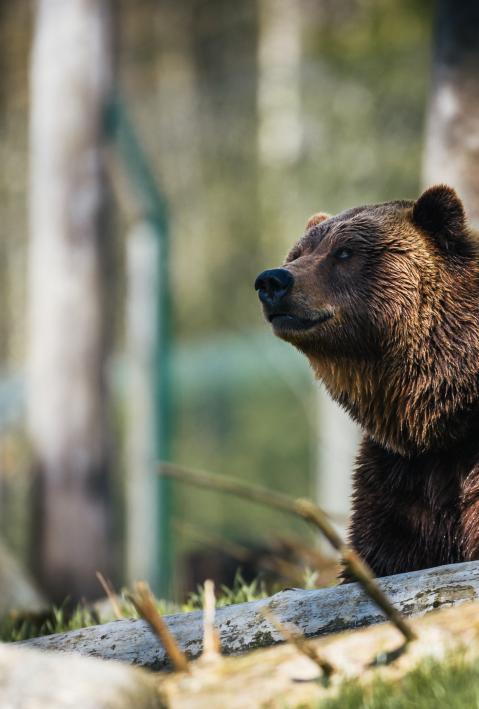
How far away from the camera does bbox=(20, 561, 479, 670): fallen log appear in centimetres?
296

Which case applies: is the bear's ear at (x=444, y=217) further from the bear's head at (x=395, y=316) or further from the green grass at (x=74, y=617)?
the green grass at (x=74, y=617)

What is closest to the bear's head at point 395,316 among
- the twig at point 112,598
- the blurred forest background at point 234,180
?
the twig at point 112,598

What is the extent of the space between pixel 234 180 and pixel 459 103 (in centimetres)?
1694

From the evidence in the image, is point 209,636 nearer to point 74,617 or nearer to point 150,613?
point 150,613

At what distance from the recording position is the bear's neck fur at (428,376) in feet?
12.3

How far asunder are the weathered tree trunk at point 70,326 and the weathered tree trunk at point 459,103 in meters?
3.42

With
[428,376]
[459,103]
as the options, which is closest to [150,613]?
[428,376]

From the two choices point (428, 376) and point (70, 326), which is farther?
point (70, 326)

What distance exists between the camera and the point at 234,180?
22078mm

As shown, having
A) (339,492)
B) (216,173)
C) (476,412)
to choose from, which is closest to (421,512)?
(476,412)

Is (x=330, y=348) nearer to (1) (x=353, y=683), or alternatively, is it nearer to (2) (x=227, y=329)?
(1) (x=353, y=683)

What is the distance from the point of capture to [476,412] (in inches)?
148

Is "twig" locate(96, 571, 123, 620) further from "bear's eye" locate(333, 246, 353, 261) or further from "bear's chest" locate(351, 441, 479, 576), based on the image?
"bear's eye" locate(333, 246, 353, 261)

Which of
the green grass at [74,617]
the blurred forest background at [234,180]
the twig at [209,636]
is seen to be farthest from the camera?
the blurred forest background at [234,180]
